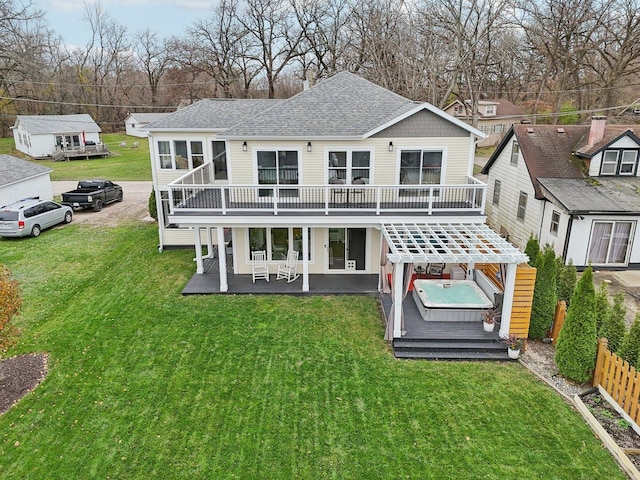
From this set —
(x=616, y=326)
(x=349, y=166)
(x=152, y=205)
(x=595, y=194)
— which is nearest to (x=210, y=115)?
(x=152, y=205)

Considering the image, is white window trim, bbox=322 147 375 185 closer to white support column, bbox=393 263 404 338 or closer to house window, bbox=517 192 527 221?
white support column, bbox=393 263 404 338

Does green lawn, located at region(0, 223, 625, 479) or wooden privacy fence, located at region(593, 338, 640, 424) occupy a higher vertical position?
wooden privacy fence, located at region(593, 338, 640, 424)

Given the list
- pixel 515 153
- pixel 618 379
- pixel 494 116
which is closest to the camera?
pixel 618 379

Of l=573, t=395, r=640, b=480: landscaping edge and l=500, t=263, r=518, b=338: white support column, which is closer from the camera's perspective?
l=573, t=395, r=640, b=480: landscaping edge

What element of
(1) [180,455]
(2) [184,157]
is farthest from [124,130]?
(1) [180,455]

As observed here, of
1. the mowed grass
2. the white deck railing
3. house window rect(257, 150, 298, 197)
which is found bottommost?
the mowed grass

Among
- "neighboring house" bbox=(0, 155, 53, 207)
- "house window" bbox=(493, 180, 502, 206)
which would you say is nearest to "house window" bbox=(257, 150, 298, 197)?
"house window" bbox=(493, 180, 502, 206)

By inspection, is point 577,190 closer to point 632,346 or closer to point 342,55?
point 632,346

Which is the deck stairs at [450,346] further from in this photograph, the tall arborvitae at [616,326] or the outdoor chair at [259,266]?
the outdoor chair at [259,266]
